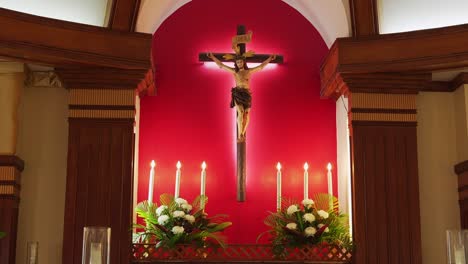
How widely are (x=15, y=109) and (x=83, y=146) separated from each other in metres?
0.68

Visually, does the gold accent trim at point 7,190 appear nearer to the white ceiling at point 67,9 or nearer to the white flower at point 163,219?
the white flower at point 163,219

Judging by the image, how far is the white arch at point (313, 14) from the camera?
7395 millimetres

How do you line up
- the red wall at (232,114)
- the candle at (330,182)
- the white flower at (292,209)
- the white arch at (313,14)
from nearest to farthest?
the white flower at (292,209) → the candle at (330,182) → the white arch at (313,14) → the red wall at (232,114)

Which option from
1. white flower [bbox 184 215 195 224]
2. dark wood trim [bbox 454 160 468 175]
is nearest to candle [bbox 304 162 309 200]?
white flower [bbox 184 215 195 224]

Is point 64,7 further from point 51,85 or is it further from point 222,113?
point 222,113

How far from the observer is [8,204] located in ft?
21.7

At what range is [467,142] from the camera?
6.97 metres

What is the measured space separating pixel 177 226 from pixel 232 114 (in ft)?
5.44

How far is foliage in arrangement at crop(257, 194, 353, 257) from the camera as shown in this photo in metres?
6.73

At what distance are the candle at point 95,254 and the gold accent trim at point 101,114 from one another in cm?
273

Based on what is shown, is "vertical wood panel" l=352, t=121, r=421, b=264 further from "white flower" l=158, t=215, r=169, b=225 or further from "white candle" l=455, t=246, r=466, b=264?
"white candle" l=455, t=246, r=466, b=264

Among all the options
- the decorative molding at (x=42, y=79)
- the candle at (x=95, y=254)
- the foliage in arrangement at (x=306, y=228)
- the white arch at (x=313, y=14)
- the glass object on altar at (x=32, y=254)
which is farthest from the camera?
the white arch at (x=313, y=14)

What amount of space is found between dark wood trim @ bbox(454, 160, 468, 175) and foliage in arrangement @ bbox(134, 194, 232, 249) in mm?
2163

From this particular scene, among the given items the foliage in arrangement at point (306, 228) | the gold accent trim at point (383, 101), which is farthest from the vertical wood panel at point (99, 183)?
the gold accent trim at point (383, 101)
